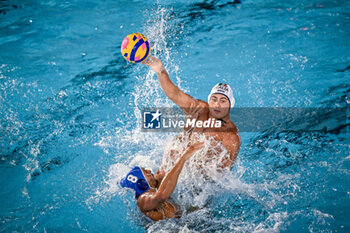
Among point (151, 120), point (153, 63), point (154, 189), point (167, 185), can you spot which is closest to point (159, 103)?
point (151, 120)

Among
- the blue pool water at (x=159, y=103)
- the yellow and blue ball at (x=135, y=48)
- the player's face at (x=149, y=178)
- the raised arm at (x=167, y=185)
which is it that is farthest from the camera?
the blue pool water at (x=159, y=103)

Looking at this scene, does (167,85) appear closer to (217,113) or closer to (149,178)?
(217,113)

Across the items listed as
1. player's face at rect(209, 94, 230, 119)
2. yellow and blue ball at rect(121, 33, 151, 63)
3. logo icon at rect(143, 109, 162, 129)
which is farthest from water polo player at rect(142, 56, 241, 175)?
logo icon at rect(143, 109, 162, 129)

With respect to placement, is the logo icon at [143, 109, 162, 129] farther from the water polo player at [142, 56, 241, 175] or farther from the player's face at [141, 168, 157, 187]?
the player's face at [141, 168, 157, 187]

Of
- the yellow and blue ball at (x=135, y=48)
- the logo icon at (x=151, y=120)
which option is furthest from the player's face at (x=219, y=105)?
the logo icon at (x=151, y=120)

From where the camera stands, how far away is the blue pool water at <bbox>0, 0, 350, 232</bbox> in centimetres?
366

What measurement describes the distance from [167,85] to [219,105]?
0.67 m

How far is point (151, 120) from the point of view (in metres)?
5.20

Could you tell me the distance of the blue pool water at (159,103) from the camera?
366 cm

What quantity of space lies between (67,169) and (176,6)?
17.5 feet

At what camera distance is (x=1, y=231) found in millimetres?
3549

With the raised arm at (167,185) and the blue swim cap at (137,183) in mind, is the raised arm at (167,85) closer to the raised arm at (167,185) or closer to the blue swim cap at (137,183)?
the raised arm at (167,185)

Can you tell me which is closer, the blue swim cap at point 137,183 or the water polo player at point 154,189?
the water polo player at point 154,189

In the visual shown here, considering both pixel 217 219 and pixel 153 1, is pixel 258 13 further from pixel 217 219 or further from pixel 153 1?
pixel 217 219
